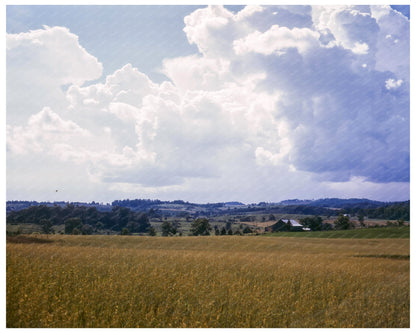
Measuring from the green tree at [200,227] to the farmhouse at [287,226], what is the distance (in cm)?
2131

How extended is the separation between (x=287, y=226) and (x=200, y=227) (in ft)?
84.3

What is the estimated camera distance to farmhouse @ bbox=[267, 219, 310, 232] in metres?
63.5

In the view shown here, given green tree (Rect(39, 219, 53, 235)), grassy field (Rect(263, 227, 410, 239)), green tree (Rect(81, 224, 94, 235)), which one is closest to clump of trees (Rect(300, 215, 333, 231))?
grassy field (Rect(263, 227, 410, 239))

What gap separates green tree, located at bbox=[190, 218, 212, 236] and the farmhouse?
2131cm

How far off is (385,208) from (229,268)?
207 ft

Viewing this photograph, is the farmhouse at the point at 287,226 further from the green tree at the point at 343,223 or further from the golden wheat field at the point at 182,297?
the golden wheat field at the point at 182,297

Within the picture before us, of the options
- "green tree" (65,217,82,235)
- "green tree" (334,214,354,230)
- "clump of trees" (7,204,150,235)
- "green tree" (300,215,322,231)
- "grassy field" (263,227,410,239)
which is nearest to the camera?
"clump of trees" (7,204,150,235)

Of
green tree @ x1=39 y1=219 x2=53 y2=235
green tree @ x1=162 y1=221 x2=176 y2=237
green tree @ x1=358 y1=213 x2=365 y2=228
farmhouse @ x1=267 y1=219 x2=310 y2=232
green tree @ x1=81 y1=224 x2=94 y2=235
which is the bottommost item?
farmhouse @ x1=267 y1=219 x2=310 y2=232

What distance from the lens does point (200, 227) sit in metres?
46.8

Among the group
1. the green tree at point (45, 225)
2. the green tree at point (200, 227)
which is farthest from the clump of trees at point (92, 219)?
the green tree at point (200, 227)

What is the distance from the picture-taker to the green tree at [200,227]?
153 ft

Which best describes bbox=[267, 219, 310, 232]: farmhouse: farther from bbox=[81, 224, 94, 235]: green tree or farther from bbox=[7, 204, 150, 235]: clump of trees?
bbox=[81, 224, 94, 235]: green tree

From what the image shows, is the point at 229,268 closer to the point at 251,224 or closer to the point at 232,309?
the point at 232,309

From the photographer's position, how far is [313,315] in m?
8.68
